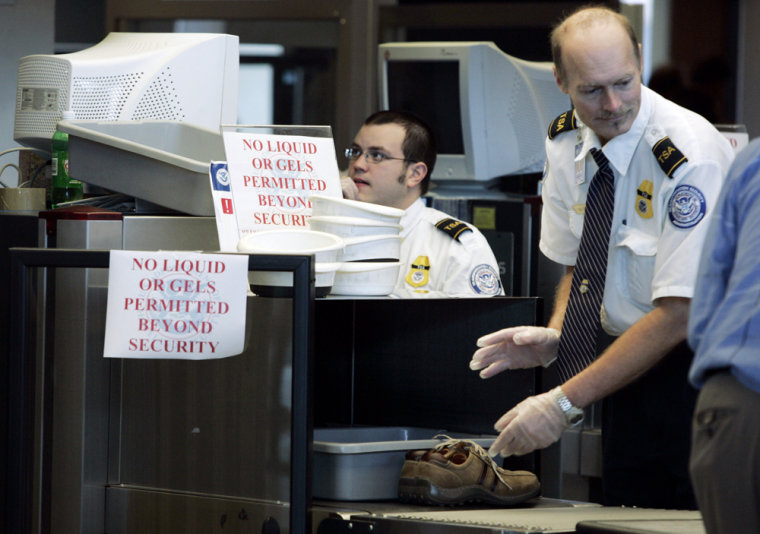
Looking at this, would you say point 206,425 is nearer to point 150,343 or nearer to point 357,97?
point 150,343

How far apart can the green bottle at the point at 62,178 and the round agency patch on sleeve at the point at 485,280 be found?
43.8 inches

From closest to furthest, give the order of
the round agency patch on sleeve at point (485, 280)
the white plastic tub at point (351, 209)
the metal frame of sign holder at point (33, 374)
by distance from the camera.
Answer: the metal frame of sign holder at point (33, 374), the white plastic tub at point (351, 209), the round agency patch on sleeve at point (485, 280)

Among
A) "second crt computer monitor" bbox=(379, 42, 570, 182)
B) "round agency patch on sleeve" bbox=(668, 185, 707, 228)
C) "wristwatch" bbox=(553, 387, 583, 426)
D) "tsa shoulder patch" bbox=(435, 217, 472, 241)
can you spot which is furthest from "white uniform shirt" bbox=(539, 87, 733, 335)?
"second crt computer monitor" bbox=(379, 42, 570, 182)

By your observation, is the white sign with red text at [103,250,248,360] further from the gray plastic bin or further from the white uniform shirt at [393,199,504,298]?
the white uniform shirt at [393,199,504,298]

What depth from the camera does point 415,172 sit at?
3.19m

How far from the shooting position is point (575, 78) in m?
1.87

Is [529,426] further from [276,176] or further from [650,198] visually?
[276,176]

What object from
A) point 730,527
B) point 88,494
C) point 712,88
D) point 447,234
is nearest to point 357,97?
point 447,234

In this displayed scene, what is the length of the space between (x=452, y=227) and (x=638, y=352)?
4.34 feet

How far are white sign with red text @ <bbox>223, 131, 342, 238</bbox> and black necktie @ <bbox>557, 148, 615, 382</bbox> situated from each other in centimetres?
46

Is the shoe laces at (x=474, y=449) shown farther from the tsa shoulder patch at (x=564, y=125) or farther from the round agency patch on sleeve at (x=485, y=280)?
the round agency patch on sleeve at (x=485, y=280)

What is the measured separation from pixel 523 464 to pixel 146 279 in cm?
74

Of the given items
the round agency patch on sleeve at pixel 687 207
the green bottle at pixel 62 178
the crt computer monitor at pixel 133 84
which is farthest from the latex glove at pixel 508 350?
the crt computer monitor at pixel 133 84

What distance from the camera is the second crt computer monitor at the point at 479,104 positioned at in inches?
164
